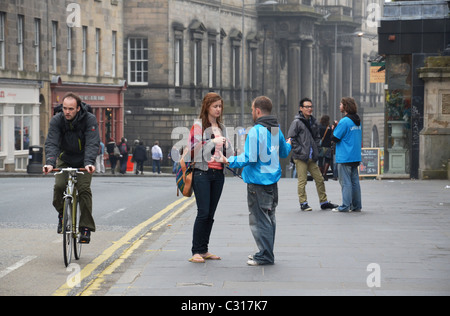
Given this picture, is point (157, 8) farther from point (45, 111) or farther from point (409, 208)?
point (409, 208)

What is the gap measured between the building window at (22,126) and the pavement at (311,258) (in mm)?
26013

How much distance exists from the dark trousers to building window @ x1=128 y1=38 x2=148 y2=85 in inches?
1914

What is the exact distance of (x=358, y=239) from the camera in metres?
12.7

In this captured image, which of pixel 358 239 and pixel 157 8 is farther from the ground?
pixel 157 8

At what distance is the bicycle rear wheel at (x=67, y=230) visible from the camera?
10477 millimetres

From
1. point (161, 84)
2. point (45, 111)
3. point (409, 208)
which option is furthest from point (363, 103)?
point (409, 208)

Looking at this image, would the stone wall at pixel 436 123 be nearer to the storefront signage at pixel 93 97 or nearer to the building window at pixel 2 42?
the building window at pixel 2 42

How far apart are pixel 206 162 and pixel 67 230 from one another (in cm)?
160

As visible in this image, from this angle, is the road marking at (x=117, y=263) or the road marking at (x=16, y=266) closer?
the road marking at (x=117, y=263)

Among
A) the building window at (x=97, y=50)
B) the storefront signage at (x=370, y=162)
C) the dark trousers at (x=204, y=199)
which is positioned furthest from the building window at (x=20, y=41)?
the dark trousers at (x=204, y=199)

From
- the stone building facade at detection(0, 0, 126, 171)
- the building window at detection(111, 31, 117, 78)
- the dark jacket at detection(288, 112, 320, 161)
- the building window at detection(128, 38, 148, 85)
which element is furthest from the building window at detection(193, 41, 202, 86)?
the dark jacket at detection(288, 112, 320, 161)

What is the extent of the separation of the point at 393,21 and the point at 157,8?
1244 inches
